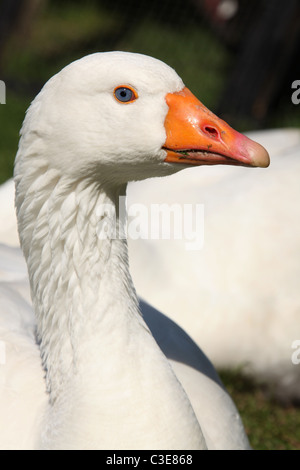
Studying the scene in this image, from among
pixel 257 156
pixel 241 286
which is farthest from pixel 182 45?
pixel 257 156

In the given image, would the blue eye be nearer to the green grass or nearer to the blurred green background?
the green grass

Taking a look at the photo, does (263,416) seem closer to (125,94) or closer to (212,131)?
(212,131)

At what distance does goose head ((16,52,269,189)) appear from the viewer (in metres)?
2.25

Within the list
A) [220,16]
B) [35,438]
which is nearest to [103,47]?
[220,16]

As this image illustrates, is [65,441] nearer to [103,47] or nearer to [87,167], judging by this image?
[87,167]

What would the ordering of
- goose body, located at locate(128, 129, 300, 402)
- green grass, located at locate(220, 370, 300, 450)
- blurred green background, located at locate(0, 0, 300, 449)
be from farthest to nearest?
blurred green background, located at locate(0, 0, 300, 449) → goose body, located at locate(128, 129, 300, 402) → green grass, located at locate(220, 370, 300, 450)

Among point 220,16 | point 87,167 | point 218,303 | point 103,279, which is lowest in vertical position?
point 218,303

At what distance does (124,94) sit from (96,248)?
0.54 m

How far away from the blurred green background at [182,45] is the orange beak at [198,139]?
3987mm

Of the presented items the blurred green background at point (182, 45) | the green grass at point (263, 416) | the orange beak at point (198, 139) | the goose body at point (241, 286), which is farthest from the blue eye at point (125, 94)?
the blurred green background at point (182, 45)

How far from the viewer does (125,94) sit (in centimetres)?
227

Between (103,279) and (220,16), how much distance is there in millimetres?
6991

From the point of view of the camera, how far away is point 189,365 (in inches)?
115

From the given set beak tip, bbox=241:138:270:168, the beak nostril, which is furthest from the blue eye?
beak tip, bbox=241:138:270:168
